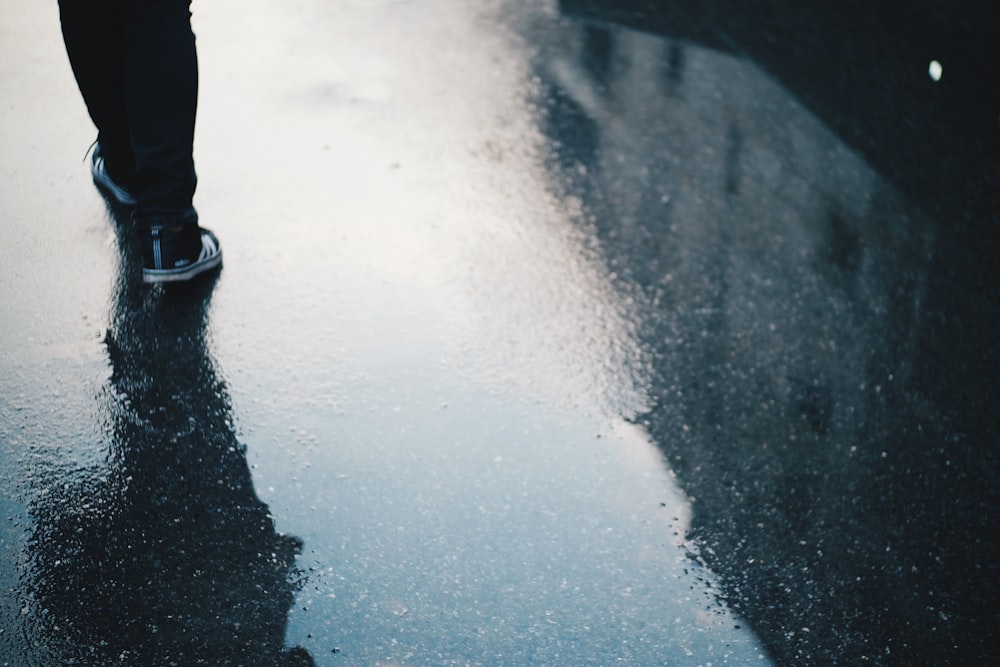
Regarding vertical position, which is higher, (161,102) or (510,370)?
(161,102)

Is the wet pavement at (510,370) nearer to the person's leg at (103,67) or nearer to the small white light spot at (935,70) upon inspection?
the small white light spot at (935,70)

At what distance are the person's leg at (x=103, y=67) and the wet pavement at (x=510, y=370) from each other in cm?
22

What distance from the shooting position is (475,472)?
2205mm

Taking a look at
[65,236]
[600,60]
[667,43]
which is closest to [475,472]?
[65,236]

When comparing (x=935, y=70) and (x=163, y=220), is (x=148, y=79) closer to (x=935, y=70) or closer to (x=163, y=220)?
(x=163, y=220)

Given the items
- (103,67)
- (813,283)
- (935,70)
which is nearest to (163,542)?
(103,67)

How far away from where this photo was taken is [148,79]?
2400mm

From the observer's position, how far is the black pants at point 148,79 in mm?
2361

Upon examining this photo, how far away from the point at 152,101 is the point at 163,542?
1166mm

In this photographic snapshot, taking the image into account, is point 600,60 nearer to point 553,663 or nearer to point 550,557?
point 550,557

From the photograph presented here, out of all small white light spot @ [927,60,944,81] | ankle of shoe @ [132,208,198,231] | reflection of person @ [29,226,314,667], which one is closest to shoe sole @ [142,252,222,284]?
ankle of shoe @ [132,208,198,231]

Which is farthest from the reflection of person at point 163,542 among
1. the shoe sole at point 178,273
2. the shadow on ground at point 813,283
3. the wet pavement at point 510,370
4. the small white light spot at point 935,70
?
the small white light spot at point 935,70

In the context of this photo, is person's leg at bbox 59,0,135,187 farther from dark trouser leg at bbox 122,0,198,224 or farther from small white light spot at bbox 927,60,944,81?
small white light spot at bbox 927,60,944,81

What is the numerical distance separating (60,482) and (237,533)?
0.44 metres
